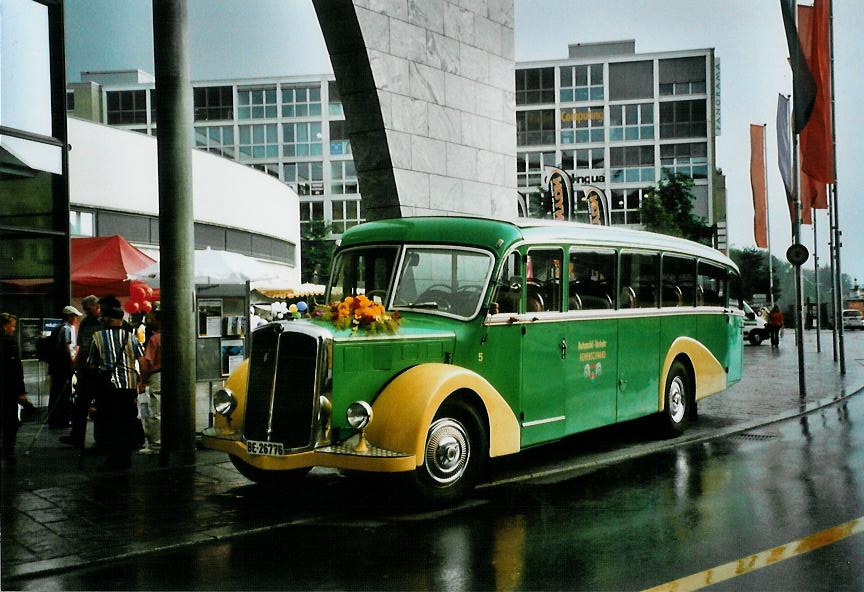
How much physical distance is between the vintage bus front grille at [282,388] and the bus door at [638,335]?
14.3ft

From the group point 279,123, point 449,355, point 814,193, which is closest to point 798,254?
point 814,193

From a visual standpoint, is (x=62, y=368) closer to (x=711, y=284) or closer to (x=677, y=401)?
(x=677, y=401)

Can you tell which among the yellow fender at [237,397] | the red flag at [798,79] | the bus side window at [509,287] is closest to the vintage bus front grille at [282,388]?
the yellow fender at [237,397]

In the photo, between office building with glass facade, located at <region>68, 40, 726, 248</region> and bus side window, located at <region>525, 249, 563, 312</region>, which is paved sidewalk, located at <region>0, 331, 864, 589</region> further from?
office building with glass facade, located at <region>68, 40, 726, 248</region>

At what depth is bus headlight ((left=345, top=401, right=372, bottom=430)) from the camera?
22.5ft

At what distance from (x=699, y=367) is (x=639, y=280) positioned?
2.29 meters

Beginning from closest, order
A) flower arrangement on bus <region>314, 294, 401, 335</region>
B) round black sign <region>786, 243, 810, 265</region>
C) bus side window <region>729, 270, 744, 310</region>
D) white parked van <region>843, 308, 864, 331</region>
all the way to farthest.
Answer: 1. flower arrangement on bus <region>314, 294, 401, 335</region>
2. bus side window <region>729, 270, 744, 310</region>
3. round black sign <region>786, 243, 810, 265</region>
4. white parked van <region>843, 308, 864, 331</region>

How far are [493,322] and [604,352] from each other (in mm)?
2204

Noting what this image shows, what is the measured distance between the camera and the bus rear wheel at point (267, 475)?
8.07 meters

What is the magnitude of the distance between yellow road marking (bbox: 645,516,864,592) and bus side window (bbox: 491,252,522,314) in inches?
130

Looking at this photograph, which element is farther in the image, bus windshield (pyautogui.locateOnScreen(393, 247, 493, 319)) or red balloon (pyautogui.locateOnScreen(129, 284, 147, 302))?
red balloon (pyautogui.locateOnScreen(129, 284, 147, 302))

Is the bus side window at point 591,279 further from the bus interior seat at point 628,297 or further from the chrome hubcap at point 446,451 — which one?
the chrome hubcap at point 446,451

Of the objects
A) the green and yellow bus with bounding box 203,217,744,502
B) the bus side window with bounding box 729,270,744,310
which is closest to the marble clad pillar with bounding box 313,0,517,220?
the green and yellow bus with bounding box 203,217,744,502

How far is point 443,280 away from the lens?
8.23m
